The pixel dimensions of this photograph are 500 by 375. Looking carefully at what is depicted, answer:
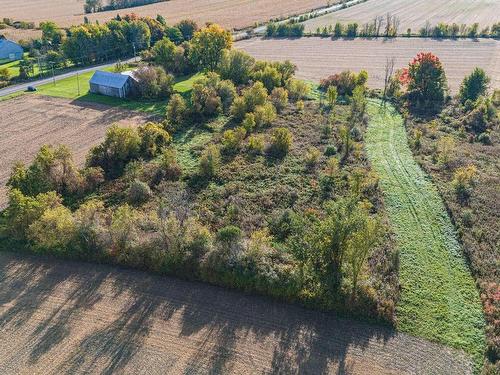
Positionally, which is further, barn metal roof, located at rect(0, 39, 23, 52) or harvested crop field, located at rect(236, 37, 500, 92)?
barn metal roof, located at rect(0, 39, 23, 52)

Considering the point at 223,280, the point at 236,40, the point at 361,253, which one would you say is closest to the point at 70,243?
the point at 223,280

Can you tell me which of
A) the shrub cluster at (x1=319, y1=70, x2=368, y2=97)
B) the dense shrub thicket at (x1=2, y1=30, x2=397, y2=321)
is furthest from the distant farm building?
the shrub cluster at (x1=319, y1=70, x2=368, y2=97)

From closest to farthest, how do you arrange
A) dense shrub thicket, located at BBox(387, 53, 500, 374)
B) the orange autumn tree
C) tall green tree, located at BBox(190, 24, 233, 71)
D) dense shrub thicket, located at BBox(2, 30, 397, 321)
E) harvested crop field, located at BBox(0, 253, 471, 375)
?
harvested crop field, located at BBox(0, 253, 471, 375) < dense shrub thicket, located at BBox(2, 30, 397, 321) < dense shrub thicket, located at BBox(387, 53, 500, 374) < the orange autumn tree < tall green tree, located at BBox(190, 24, 233, 71)

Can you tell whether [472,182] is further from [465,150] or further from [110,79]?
[110,79]

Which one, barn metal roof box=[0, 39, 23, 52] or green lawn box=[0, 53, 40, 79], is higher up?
barn metal roof box=[0, 39, 23, 52]

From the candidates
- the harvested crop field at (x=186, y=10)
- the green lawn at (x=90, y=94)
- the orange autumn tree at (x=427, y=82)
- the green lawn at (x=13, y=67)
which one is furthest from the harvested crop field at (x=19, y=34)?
the orange autumn tree at (x=427, y=82)

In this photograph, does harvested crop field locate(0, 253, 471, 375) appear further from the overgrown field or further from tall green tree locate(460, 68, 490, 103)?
tall green tree locate(460, 68, 490, 103)

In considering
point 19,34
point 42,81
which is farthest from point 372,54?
point 19,34
